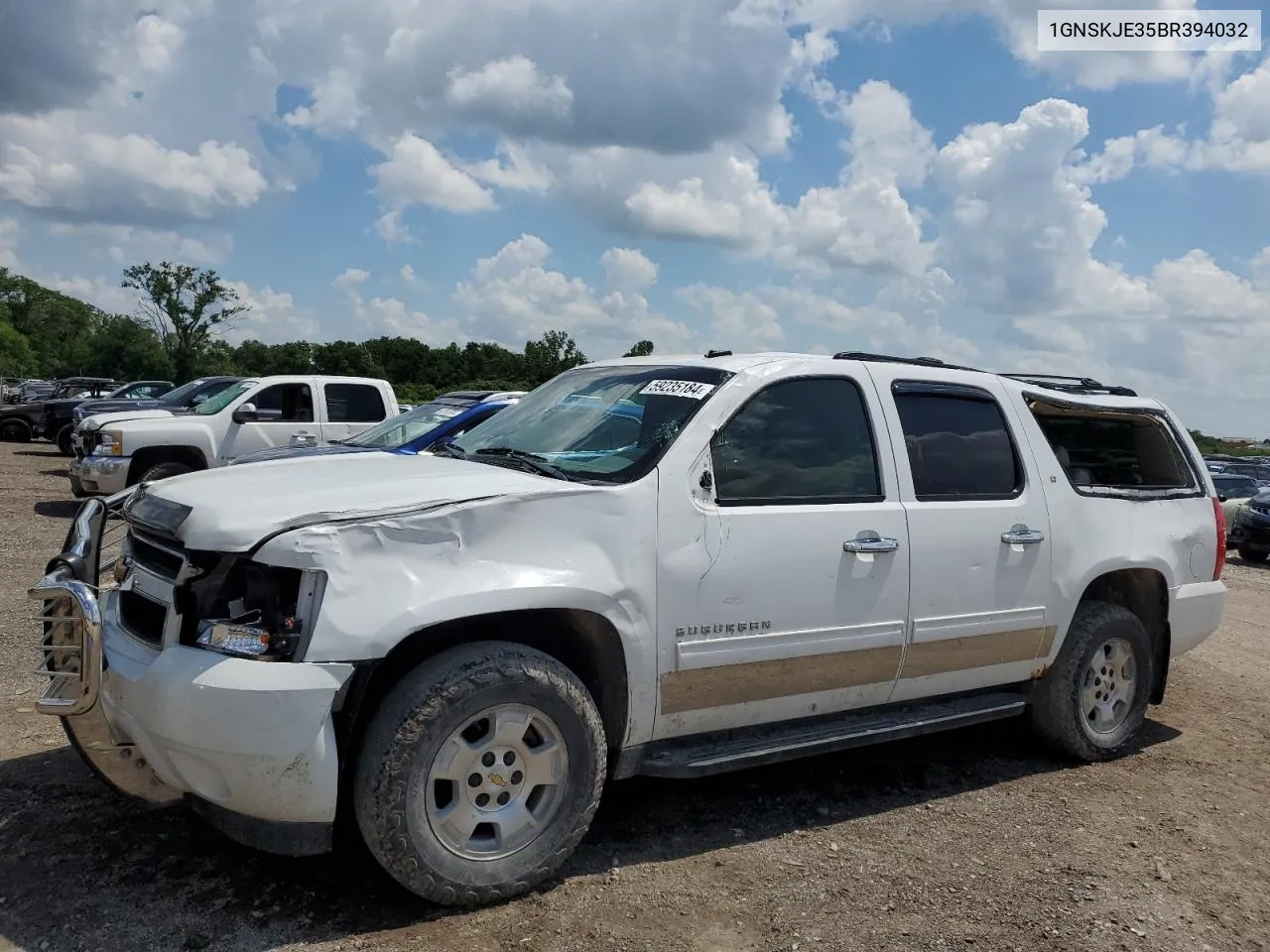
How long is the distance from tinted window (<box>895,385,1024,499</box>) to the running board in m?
0.96

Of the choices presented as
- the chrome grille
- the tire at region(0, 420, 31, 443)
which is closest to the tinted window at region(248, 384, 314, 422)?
the chrome grille

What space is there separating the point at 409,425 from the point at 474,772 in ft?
23.5

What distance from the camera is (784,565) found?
387 centimetres

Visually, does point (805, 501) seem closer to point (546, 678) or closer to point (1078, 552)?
point (546, 678)

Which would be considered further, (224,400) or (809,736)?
(224,400)

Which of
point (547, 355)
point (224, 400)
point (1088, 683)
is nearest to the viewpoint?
point (1088, 683)

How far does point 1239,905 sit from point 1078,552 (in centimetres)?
166

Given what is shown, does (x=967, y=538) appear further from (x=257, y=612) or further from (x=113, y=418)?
(x=113, y=418)

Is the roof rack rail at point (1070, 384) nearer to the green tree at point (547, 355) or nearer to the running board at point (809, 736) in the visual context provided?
the running board at point (809, 736)

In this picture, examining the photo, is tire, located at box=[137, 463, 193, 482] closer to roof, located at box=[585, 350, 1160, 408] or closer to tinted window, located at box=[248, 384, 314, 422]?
tinted window, located at box=[248, 384, 314, 422]

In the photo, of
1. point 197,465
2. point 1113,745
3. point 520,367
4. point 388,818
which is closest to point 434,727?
point 388,818

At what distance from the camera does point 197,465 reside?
498 inches

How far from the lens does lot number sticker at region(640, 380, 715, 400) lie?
4.01m

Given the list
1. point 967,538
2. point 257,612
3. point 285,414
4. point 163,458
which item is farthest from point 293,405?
point 257,612
